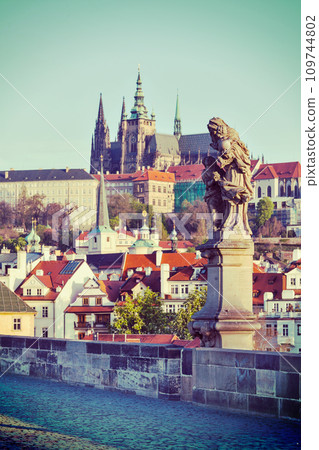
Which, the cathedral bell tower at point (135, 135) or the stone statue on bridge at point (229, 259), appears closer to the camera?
the stone statue on bridge at point (229, 259)

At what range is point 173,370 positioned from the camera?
28.8 feet

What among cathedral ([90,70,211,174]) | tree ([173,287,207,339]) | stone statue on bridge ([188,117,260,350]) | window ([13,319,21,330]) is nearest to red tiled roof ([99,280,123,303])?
tree ([173,287,207,339])

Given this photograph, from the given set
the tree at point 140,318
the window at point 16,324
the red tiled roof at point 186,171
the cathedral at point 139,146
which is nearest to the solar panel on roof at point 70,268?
the tree at point 140,318

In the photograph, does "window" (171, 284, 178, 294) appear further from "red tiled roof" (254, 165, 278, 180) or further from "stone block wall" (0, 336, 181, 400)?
"red tiled roof" (254, 165, 278, 180)

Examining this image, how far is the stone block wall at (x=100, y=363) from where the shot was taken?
8.88 metres

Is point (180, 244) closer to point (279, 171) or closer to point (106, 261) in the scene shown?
point (106, 261)

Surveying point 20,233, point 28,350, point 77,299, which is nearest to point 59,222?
point 20,233

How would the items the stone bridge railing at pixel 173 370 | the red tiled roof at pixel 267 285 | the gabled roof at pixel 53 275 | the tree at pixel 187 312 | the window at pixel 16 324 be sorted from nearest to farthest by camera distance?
the stone bridge railing at pixel 173 370
the window at pixel 16 324
the tree at pixel 187 312
the red tiled roof at pixel 267 285
the gabled roof at pixel 53 275

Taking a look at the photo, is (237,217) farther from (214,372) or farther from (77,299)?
(77,299)

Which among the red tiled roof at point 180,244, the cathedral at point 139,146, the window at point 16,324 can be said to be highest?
the cathedral at point 139,146

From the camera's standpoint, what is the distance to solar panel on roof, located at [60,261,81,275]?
206ft

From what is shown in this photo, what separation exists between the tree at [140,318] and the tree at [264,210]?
3371 inches

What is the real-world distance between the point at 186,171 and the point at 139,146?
19.7m

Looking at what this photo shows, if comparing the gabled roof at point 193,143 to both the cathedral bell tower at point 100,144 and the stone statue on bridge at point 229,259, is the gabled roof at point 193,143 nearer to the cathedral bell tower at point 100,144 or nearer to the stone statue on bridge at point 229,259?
the cathedral bell tower at point 100,144
